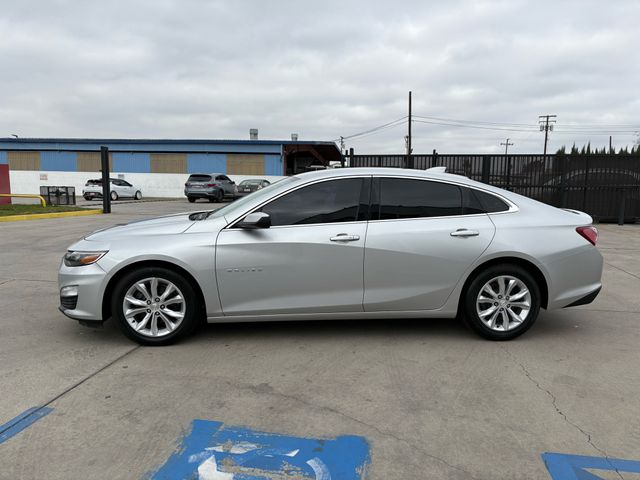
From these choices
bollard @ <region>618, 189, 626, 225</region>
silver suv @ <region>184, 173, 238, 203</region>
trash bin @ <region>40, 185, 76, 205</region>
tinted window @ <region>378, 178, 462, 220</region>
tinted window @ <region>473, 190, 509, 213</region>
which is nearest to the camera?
tinted window @ <region>378, 178, 462, 220</region>

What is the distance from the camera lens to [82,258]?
14.1 feet

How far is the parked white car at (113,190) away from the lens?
32.4m

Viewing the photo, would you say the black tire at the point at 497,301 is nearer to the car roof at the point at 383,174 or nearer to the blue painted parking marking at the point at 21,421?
the car roof at the point at 383,174

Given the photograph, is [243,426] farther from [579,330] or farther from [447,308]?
[579,330]

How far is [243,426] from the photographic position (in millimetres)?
3033

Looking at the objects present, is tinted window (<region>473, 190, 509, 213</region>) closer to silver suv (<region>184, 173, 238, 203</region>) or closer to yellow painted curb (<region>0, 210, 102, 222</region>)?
yellow painted curb (<region>0, 210, 102, 222</region>)

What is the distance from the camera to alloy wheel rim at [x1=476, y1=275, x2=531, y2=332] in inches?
177

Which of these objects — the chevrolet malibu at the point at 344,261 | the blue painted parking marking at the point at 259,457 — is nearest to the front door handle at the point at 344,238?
the chevrolet malibu at the point at 344,261

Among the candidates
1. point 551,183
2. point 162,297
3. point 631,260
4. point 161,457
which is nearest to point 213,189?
point 551,183

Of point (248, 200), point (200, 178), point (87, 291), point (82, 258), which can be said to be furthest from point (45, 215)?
point (248, 200)

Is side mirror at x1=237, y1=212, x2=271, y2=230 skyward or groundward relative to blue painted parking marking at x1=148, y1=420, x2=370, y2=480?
skyward

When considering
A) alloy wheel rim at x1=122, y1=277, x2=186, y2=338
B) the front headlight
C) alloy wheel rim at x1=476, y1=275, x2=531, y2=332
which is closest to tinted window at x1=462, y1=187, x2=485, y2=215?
alloy wheel rim at x1=476, y1=275, x2=531, y2=332

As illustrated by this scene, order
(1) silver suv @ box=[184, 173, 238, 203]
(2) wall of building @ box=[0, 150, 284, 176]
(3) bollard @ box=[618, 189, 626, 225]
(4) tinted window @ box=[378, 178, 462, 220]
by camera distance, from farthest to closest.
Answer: (2) wall of building @ box=[0, 150, 284, 176], (1) silver suv @ box=[184, 173, 238, 203], (3) bollard @ box=[618, 189, 626, 225], (4) tinted window @ box=[378, 178, 462, 220]

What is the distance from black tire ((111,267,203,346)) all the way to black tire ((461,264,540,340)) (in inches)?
96.5
